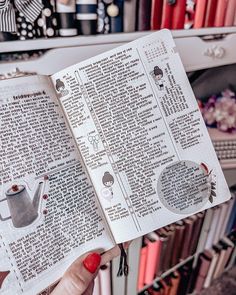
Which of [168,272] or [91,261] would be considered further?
[168,272]

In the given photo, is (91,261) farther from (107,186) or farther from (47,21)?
(47,21)

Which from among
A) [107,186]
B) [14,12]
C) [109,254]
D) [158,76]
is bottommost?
[109,254]

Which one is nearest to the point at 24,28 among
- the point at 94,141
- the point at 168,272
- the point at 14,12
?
the point at 14,12

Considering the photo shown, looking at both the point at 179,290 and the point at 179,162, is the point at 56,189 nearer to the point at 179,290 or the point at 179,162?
the point at 179,162

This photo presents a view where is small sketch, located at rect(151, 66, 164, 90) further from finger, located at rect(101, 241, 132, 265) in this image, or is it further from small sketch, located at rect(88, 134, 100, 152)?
finger, located at rect(101, 241, 132, 265)

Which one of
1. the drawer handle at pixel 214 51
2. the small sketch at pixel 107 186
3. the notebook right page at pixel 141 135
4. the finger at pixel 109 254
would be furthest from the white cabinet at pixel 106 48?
the finger at pixel 109 254

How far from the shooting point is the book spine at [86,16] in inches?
28.0

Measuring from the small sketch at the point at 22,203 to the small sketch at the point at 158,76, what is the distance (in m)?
0.27

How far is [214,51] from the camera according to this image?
0.87m

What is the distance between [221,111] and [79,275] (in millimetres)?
685

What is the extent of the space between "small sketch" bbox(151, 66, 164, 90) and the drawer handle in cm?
29

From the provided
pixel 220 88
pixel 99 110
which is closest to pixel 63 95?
pixel 99 110

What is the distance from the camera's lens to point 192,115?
0.65 m

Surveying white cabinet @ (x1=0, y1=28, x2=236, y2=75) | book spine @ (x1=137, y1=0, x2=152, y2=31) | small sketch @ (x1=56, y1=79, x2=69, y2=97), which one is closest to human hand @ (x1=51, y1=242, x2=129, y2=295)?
small sketch @ (x1=56, y1=79, x2=69, y2=97)
